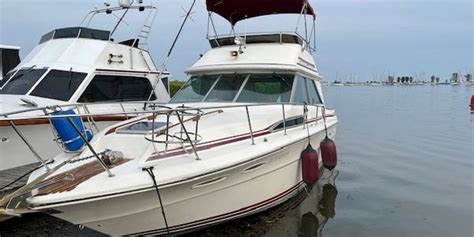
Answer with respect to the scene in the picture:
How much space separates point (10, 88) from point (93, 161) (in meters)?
4.58

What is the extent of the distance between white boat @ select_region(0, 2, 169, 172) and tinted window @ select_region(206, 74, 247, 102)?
188cm

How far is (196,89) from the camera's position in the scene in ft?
24.6

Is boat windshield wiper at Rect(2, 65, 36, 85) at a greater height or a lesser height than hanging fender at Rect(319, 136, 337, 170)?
greater

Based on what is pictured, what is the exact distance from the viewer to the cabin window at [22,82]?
8438mm

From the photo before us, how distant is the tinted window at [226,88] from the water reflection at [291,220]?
196 centimetres

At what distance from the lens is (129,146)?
5332mm

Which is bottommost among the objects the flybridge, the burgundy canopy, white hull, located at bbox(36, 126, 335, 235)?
white hull, located at bbox(36, 126, 335, 235)

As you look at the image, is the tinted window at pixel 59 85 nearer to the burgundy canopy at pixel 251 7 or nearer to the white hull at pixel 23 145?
the white hull at pixel 23 145

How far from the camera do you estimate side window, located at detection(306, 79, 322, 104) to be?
816 centimetres

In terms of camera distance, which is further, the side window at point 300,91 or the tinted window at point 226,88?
the side window at point 300,91

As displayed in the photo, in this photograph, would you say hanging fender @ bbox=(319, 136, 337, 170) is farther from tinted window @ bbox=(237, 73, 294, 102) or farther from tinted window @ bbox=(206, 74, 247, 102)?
tinted window @ bbox=(206, 74, 247, 102)

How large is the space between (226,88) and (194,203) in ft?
9.16

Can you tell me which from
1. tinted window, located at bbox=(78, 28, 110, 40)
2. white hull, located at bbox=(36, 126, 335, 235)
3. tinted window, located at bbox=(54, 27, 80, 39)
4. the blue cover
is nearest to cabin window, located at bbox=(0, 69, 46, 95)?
tinted window, located at bbox=(54, 27, 80, 39)

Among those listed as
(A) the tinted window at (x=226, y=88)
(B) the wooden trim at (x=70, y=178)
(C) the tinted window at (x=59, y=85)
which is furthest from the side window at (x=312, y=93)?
(C) the tinted window at (x=59, y=85)
